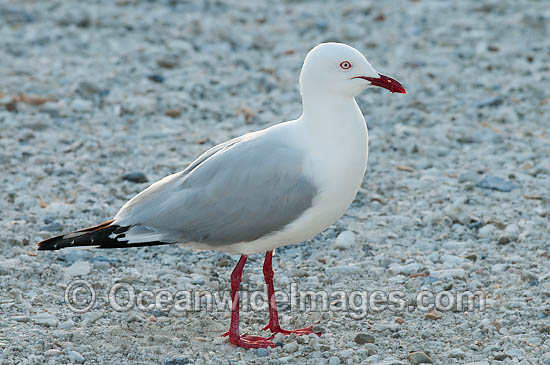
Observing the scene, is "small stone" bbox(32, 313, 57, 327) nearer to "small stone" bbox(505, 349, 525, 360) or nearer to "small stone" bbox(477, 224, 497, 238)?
"small stone" bbox(505, 349, 525, 360)

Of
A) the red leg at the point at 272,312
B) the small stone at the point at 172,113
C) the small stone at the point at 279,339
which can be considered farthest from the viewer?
the small stone at the point at 172,113

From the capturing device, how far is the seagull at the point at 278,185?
482 centimetres

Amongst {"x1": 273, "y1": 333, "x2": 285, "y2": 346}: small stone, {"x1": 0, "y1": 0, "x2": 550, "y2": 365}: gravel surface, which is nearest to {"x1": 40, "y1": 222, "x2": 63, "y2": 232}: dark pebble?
{"x1": 0, "y1": 0, "x2": 550, "y2": 365}: gravel surface

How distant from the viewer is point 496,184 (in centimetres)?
713

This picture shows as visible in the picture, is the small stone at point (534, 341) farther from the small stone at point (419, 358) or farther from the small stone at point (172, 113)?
the small stone at point (172, 113)

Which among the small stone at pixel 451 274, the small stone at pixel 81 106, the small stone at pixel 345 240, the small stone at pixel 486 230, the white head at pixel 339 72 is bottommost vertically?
the small stone at pixel 451 274

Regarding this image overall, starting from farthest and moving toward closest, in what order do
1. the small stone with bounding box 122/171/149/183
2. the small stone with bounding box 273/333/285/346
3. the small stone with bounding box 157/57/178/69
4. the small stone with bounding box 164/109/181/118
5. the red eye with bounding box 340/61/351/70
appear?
the small stone with bounding box 157/57/178/69
the small stone with bounding box 164/109/181/118
the small stone with bounding box 122/171/149/183
the small stone with bounding box 273/333/285/346
the red eye with bounding box 340/61/351/70

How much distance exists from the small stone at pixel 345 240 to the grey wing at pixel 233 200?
55.1 inches

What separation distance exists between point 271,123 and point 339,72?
137 inches

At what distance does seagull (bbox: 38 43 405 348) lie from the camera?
482 centimetres

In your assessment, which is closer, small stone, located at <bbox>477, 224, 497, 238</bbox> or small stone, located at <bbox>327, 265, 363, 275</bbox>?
small stone, located at <bbox>327, 265, 363, 275</bbox>

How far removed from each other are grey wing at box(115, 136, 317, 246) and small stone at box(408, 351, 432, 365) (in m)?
0.98

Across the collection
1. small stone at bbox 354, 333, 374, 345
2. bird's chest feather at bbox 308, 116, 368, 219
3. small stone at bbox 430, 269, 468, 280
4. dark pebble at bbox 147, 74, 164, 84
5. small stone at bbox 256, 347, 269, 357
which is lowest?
small stone at bbox 256, 347, 269, 357

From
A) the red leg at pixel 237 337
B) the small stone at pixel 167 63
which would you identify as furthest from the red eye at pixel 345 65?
the small stone at pixel 167 63
